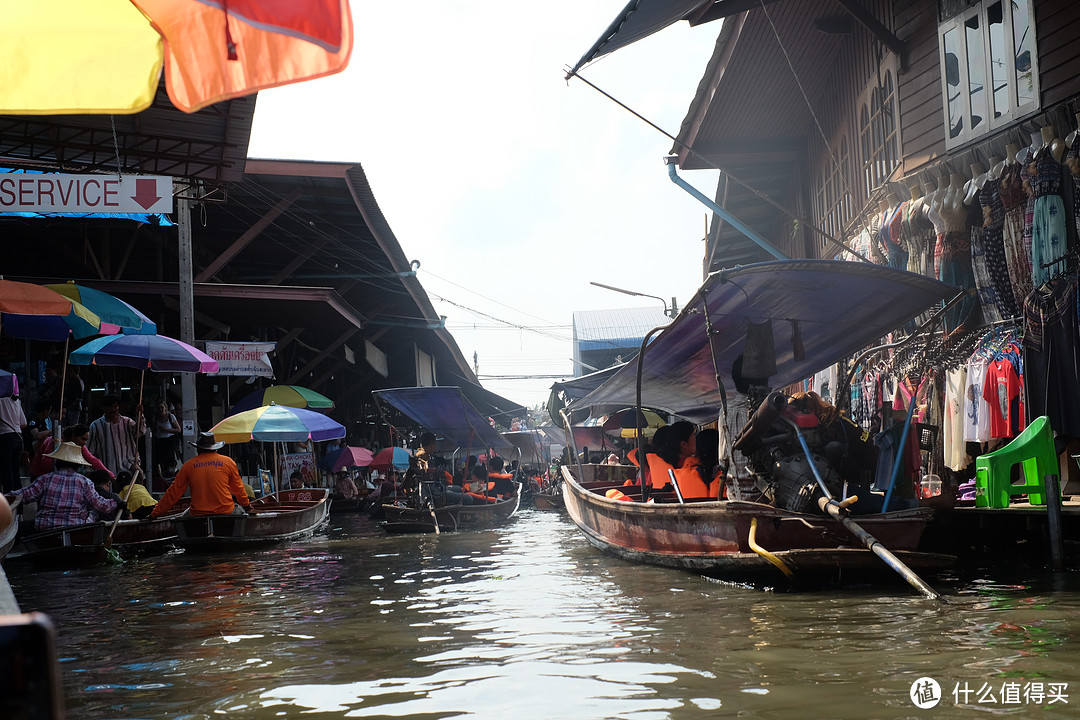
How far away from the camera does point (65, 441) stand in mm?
10695

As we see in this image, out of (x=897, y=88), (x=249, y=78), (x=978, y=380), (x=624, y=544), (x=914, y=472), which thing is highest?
(x=897, y=88)

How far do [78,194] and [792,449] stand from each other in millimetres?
6965

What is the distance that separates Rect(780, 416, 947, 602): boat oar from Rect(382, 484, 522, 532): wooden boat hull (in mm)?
8678

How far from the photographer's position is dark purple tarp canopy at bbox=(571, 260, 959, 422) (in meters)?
7.38

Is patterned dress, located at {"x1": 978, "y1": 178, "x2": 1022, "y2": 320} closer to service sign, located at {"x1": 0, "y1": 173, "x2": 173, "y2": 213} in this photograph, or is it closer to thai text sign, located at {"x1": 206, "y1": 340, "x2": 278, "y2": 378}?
service sign, located at {"x1": 0, "y1": 173, "x2": 173, "y2": 213}

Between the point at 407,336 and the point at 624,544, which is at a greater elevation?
the point at 407,336

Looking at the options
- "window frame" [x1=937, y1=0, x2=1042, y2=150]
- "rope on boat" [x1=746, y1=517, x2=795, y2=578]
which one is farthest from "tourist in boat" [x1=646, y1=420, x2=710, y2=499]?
"window frame" [x1=937, y1=0, x2=1042, y2=150]

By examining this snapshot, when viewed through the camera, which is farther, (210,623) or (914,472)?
(914,472)

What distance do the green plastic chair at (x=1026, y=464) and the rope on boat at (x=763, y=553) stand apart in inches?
65.9

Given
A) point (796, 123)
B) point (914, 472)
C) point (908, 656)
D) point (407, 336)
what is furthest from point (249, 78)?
point (407, 336)

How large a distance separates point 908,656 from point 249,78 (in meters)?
3.89

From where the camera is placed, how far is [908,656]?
15.0 feet

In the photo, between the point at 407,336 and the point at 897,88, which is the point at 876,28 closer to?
the point at 897,88

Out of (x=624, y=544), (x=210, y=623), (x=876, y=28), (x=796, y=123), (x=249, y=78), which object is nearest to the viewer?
(x=249, y=78)
